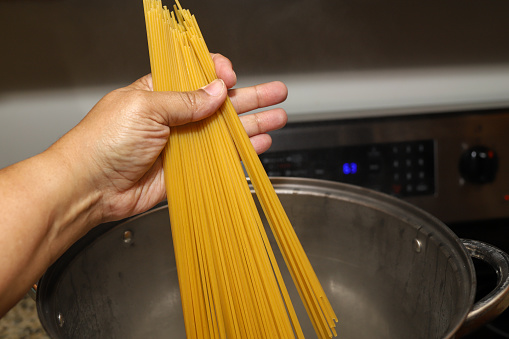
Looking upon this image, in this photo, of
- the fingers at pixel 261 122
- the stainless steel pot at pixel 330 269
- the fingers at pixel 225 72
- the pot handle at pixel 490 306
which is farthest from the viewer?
the fingers at pixel 261 122

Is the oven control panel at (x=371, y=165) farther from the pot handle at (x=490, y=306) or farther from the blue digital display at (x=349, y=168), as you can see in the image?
the pot handle at (x=490, y=306)

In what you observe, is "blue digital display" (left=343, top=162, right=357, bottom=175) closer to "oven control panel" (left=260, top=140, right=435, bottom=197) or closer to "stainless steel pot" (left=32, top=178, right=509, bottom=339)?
"oven control panel" (left=260, top=140, right=435, bottom=197)

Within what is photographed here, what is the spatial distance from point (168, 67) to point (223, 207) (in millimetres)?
229

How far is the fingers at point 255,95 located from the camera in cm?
74

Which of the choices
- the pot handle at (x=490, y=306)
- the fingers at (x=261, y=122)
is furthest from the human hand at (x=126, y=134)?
the pot handle at (x=490, y=306)

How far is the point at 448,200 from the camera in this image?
0.85 meters

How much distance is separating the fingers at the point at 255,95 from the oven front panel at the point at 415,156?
87mm

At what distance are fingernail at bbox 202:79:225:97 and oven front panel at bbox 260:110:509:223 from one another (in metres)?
0.25

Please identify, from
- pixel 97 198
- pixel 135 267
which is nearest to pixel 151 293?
pixel 135 267

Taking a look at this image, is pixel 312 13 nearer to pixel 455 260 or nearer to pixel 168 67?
pixel 168 67

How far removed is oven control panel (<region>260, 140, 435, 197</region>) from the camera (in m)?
0.82

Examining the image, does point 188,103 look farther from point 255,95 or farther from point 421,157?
point 421,157

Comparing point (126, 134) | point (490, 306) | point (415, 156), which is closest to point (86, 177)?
point (126, 134)

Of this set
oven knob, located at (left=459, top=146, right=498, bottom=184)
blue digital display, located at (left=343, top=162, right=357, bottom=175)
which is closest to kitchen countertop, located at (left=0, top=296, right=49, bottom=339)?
blue digital display, located at (left=343, top=162, right=357, bottom=175)
